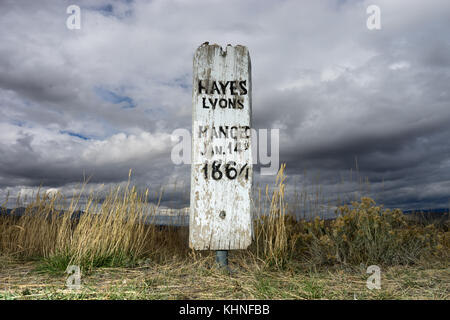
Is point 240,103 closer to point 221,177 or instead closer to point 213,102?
point 213,102

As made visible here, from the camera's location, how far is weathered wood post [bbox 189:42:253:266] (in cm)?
324

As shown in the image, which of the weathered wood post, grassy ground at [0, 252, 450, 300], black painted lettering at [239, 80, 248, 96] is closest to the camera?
grassy ground at [0, 252, 450, 300]

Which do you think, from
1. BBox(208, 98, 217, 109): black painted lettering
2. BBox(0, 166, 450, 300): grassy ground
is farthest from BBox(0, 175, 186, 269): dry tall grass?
BBox(208, 98, 217, 109): black painted lettering

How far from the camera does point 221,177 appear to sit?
10.6 ft

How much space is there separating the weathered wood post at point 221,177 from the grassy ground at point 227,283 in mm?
344

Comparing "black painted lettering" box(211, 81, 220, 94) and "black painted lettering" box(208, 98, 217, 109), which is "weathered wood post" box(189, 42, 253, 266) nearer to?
"black painted lettering" box(208, 98, 217, 109)

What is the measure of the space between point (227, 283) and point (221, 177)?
100 centimetres

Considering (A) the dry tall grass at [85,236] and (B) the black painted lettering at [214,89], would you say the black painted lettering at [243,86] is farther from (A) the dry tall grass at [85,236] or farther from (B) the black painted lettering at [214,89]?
(A) the dry tall grass at [85,236]

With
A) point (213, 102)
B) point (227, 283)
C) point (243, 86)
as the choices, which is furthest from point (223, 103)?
point (227, 283)

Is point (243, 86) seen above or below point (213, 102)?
above

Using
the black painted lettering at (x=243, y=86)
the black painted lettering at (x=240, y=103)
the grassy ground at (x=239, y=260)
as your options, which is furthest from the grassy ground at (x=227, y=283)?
the black painted lettering at (x=243, y=86)

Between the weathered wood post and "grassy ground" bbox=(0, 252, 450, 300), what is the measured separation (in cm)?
34
